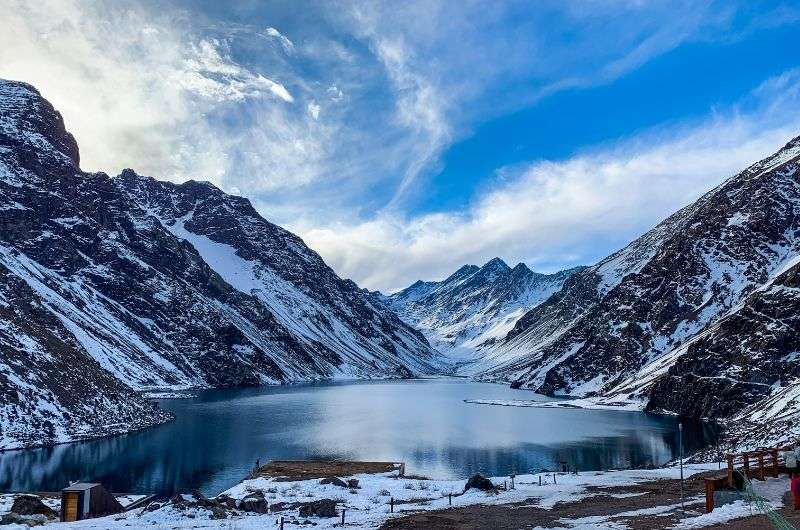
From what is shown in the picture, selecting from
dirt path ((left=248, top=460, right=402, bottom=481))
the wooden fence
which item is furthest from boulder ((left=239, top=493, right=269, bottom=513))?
the wooden fence

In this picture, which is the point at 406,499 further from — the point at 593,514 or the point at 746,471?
the point at 746,471

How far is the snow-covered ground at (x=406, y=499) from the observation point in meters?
31.4

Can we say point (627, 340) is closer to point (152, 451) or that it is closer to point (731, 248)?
point (731, 248)

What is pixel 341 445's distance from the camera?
90.9 m

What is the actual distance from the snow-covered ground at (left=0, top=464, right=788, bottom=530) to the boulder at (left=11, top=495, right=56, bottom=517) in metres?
3.55

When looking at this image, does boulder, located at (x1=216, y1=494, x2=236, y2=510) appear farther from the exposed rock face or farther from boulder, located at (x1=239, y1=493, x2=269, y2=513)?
the exposed rock face

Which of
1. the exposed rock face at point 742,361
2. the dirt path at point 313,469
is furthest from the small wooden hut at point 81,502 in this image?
the exposed rock face at point 742,361

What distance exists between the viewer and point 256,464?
71.6 metres

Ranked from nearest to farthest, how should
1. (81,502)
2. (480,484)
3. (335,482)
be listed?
(81,502) < (480,484) < (335,482)

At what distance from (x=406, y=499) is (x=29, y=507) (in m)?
26.7

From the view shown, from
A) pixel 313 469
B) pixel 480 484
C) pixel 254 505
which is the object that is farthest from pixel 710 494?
pixel 313 469

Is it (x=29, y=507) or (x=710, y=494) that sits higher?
(x=710, y=494)

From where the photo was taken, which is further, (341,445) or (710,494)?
(341,445)

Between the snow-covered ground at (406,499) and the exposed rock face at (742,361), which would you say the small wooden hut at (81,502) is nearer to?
the snow-covered ground at (406,499)
